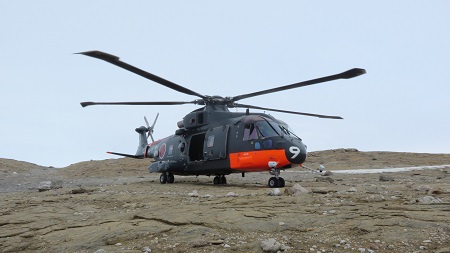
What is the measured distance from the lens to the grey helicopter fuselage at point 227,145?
37.6 ft

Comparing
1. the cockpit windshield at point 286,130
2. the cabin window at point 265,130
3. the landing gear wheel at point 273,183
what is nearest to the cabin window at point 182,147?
the cabin window at point 265,130

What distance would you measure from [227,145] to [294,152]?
2.62 metres

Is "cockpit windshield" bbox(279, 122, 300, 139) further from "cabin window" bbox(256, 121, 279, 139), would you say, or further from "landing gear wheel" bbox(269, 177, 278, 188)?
"landing gear wheel" bbox(269, 177, 278, 188)

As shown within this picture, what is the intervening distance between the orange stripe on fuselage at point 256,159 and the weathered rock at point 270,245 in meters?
7.08

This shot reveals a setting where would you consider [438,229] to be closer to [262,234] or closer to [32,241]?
[262,234]

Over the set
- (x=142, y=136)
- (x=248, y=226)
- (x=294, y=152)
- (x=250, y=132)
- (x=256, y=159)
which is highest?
(x=142, y=136)

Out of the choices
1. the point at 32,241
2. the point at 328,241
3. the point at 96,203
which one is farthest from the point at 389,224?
the point at 96,203

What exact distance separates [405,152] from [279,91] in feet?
102

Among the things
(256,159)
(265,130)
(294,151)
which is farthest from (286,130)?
(256,159)

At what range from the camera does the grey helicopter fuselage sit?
37.6ft

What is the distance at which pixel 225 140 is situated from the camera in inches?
514

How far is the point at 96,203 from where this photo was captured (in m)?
8.51

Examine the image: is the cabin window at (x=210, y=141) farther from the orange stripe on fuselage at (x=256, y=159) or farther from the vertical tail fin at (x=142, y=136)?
the vertical tail fin at (x=142, y=136)

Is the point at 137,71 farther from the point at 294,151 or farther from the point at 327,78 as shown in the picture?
the point at 327,78
